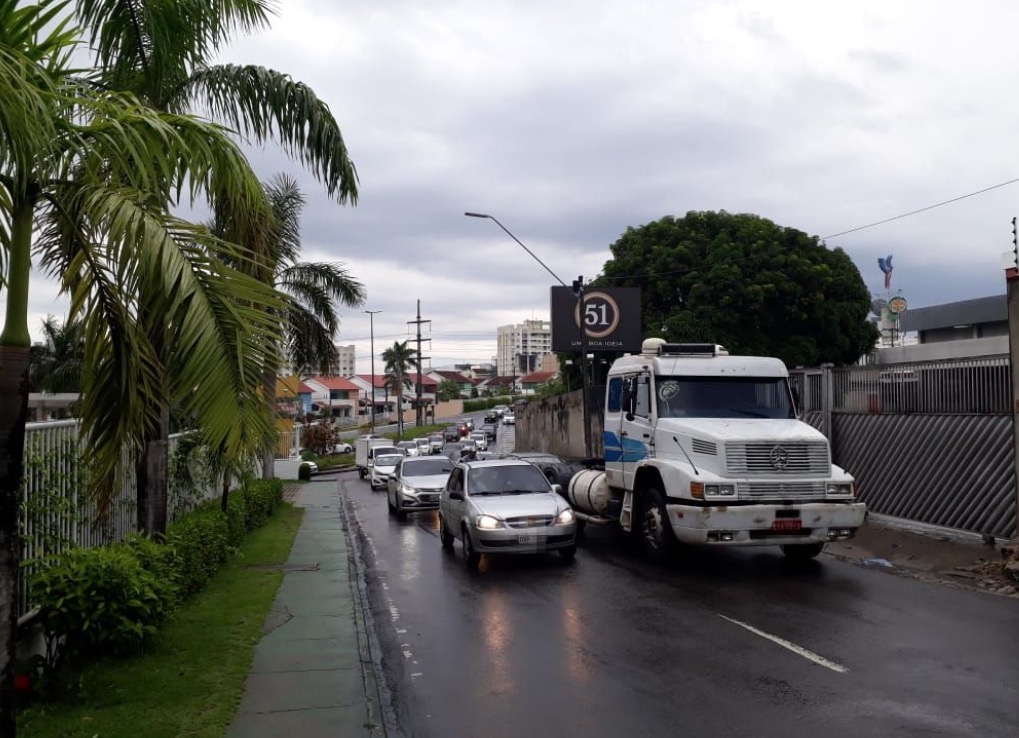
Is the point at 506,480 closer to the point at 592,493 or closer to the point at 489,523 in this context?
the point at 592,493

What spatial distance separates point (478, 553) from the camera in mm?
14281

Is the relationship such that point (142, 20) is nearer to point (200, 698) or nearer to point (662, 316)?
point (200, 698)

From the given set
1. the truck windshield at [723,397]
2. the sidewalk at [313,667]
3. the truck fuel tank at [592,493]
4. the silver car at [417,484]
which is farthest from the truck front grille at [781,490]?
the silver car at [417,484]

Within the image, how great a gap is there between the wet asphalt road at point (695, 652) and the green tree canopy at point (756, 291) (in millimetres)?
24188

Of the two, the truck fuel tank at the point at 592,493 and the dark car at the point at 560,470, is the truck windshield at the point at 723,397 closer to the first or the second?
the truck fuel tank at the point at 592,493

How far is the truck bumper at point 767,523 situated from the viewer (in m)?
12.0

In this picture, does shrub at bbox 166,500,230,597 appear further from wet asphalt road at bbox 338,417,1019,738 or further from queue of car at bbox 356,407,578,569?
queue of car at bbox 356,407,578,569

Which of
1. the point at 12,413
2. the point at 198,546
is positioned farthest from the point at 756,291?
the point at 12,413

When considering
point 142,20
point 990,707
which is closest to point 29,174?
point 142,20

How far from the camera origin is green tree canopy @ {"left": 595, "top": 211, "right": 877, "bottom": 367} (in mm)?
36812

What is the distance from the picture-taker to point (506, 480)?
50.5 feet

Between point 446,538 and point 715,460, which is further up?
point 715,460

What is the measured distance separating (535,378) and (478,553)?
164 metres

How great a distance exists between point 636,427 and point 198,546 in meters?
6.72
